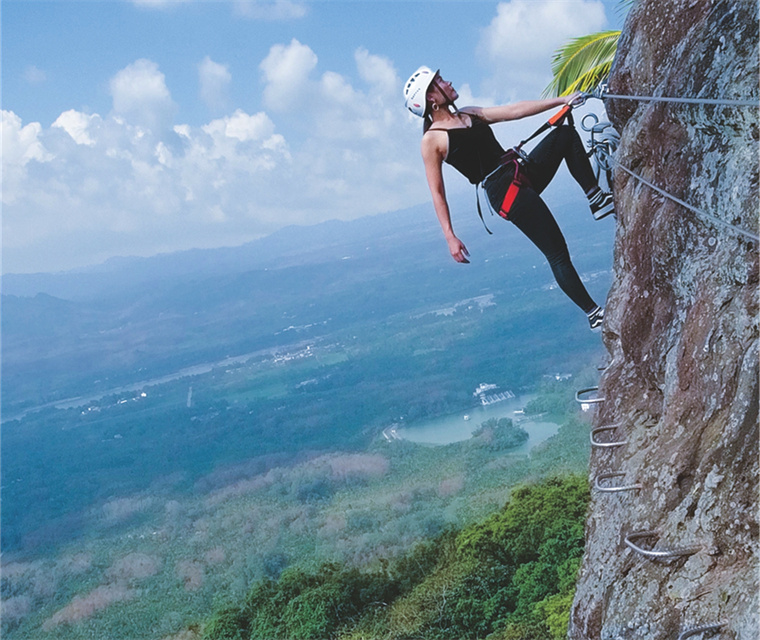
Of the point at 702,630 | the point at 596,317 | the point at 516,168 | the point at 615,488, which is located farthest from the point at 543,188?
the point at 702,630

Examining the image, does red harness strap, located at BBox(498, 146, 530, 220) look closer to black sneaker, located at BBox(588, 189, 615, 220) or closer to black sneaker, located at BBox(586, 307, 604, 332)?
black sneaker, located at BBox(588, 189, 615, 220)

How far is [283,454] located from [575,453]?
32063 mm

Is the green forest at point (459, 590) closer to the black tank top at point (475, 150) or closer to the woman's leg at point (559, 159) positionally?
the woman's leg at point (559, 159)

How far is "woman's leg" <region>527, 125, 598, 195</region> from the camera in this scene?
5238 mm

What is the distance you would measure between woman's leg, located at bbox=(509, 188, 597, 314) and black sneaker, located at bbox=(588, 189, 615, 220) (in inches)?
16.4

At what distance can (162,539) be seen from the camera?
53062mm

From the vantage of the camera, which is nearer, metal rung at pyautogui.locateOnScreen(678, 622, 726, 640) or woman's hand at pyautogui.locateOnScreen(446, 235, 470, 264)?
metal rung at pyautogui.locateOnScreen(678, 622, 726, 640)

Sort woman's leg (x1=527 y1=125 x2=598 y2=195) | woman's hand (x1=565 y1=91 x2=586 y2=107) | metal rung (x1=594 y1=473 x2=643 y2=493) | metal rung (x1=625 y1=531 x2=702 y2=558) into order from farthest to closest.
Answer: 1. woman's leg (x1=527 y1=125 x2=598 y2=195)
2. woman's hand (x1=565 y1=91 x2=586 y2=107)
3. metal rung (x1=594 y1=473 x2=643 y2=493)
4. metal rung (x1=625 y1=531 x2=702 y2=558)

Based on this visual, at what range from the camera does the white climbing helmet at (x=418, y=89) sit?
493 cm

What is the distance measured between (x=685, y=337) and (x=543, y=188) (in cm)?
183

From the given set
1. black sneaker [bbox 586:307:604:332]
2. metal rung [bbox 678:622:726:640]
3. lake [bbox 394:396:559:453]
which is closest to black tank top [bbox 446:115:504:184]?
black sneaker [bbox 586:307:604:332]

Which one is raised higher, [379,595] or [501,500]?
[379,595]

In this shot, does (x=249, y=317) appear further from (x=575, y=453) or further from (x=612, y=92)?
(x=612, y=92)

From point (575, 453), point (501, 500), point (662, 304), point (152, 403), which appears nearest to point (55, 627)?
point (501, 500)
